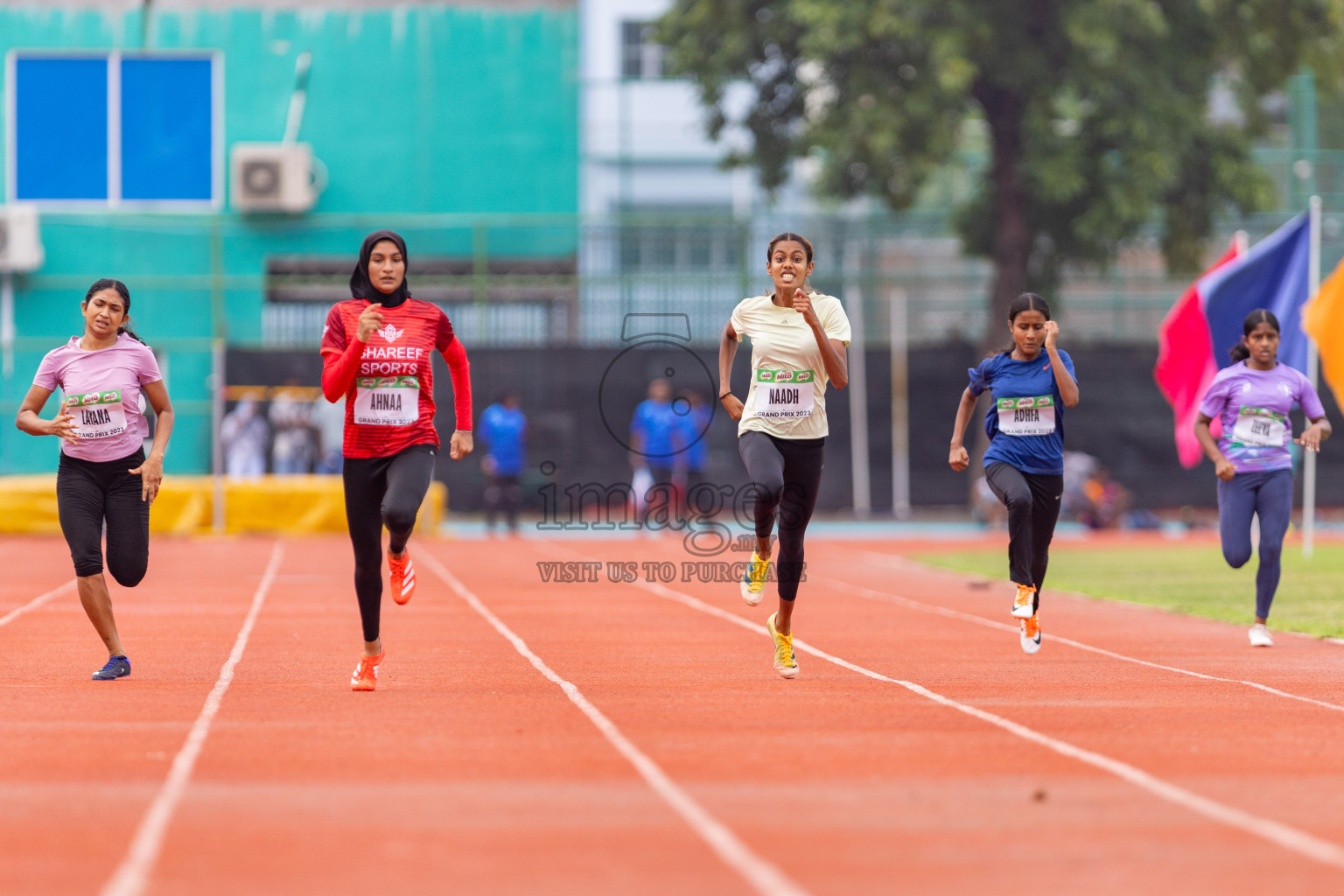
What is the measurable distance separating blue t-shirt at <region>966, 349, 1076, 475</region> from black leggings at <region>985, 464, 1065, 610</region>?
0.20 feet

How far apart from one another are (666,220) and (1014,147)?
19.7ft

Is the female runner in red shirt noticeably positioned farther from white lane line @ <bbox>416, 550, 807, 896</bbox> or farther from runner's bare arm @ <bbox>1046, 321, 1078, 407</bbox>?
runner's bare arm @ <bbox>1046, 321, 1078, 407</bbox>

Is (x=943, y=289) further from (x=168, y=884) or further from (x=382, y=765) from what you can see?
(x=168, y=884)

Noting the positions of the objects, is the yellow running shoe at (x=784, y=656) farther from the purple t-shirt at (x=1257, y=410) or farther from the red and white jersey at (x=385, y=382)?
the purple t-shirt at (x=1257, y=410)

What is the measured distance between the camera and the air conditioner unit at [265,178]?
34.4 metres

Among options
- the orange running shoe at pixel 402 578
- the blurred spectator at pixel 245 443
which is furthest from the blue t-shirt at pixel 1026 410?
the blurred spectator at pixel 245 443

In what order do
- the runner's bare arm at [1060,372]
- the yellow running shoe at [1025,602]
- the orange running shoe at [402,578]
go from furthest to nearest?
the yellow running shoe at [1025,602], the runner's bare arm at [1060,372], the orange running shoe at [402,578]

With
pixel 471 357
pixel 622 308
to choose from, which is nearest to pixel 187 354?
pixel 471 357

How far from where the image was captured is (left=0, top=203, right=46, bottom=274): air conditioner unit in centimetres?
3341

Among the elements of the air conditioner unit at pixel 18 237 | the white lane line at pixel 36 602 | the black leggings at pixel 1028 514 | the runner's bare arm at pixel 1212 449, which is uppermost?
the air conditioner unit at pixel 18 237

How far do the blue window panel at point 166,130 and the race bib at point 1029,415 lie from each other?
27219mm

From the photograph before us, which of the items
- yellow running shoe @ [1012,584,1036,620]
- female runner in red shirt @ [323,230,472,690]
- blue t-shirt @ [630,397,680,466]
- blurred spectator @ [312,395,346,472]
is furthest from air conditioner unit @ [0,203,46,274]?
yellow running shoe @ [1012,584,1036,620]

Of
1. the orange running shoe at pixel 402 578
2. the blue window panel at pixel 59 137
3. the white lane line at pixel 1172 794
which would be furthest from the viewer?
the blue window panel at pixel 59 137

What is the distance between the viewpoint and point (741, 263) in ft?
103
